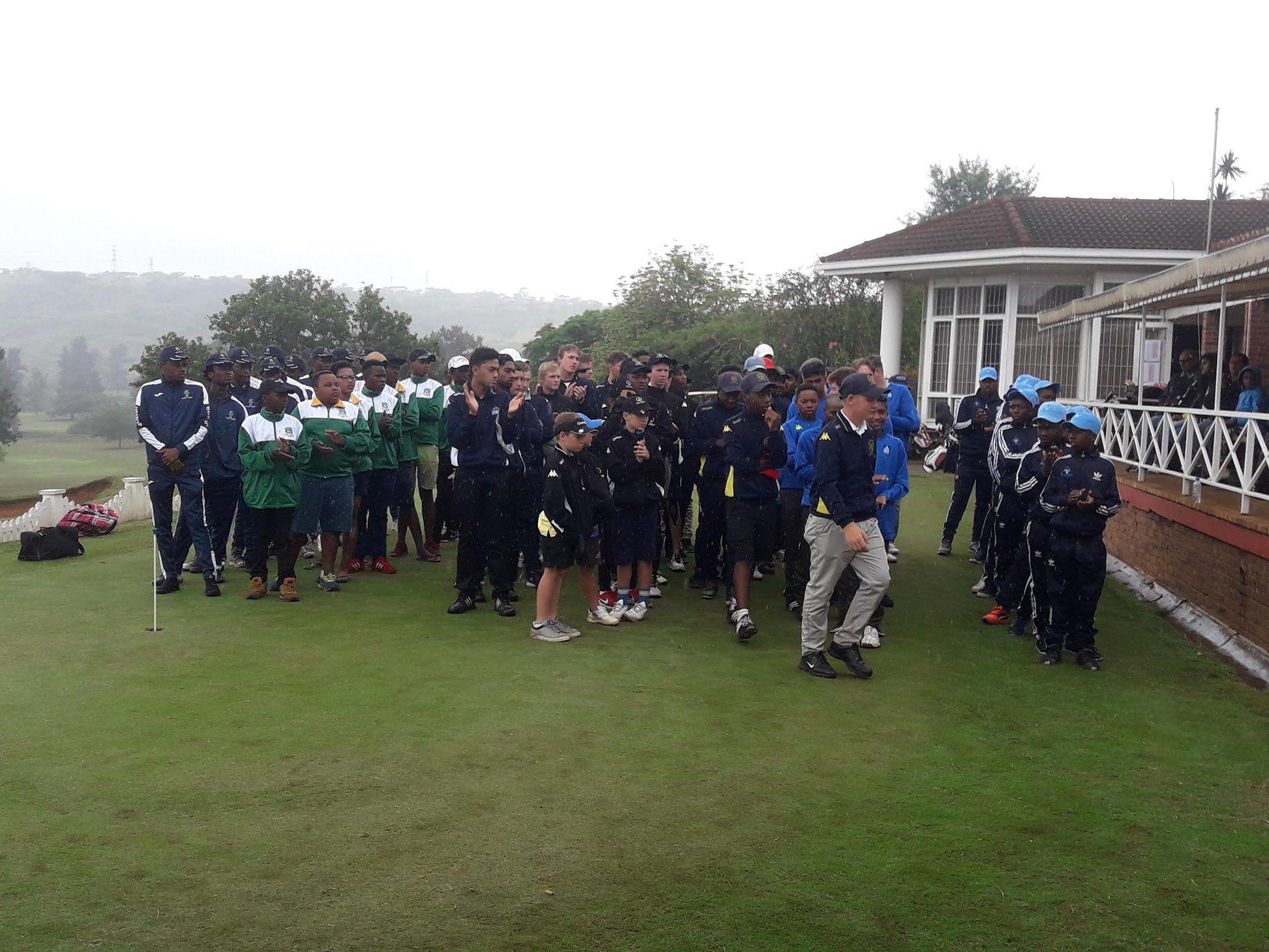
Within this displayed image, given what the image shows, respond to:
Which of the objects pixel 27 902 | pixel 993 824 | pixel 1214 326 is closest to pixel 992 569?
pixel 993 824

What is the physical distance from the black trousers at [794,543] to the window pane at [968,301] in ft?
44.5

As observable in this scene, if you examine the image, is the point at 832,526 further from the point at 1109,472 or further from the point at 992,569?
the point at 992,569

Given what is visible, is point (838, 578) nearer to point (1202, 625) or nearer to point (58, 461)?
point (1202, 625)

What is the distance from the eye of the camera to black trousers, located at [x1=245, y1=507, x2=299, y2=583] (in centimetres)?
838

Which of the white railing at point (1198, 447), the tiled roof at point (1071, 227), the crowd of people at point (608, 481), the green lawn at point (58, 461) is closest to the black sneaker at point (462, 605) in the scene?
the crowd of people at point (608, 481)

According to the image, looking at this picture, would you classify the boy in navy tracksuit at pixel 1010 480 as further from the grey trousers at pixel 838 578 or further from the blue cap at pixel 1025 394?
the grey trousers at pixel 838 578

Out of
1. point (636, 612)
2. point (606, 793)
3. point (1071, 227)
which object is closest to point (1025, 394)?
point (636, 612)

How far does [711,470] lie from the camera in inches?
339

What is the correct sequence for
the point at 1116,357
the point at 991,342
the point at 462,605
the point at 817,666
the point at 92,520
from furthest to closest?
the point at 991,342
the point at 1116,357
the point at 92,520
the point at 462,605
the point at 817,666

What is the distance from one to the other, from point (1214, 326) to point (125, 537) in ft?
53.8

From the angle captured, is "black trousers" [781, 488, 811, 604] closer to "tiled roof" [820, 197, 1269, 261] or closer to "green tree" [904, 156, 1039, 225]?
"tiled roof" [820, 197, 1269, 261]

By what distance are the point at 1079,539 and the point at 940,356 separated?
47.8 ft

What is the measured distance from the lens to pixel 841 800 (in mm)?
4684

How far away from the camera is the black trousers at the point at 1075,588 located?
280 inches
